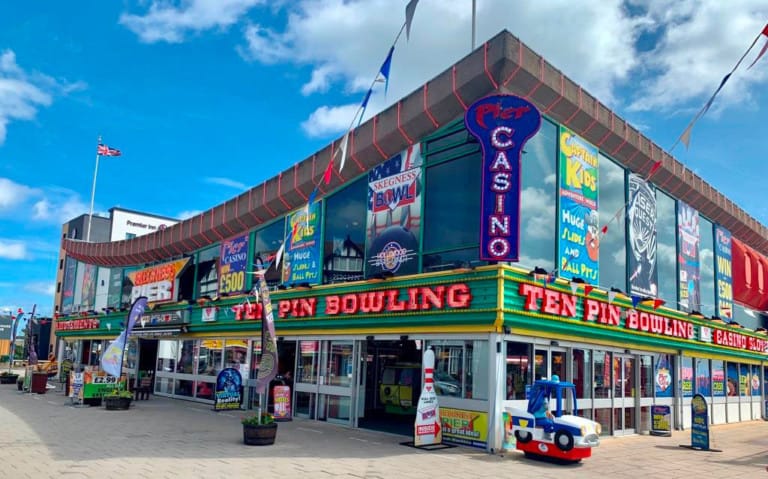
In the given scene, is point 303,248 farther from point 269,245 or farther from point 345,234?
point 269,245

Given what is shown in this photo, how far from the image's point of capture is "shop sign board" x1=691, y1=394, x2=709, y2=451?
14.2 metres

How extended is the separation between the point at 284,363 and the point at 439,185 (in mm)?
8115

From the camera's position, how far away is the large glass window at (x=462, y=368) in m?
12.9

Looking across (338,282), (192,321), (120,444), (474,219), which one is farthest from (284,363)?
(474,219)

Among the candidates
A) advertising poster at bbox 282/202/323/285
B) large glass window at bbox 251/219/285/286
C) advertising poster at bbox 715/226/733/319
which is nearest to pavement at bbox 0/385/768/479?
advertising poster at bbox 282/202/323/285

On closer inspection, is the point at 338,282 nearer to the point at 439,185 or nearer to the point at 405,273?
the point at 405,273

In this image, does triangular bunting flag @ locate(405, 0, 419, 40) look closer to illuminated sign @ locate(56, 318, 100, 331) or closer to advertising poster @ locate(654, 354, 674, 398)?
advertising poster @ locate(654, 354, 674, 398)

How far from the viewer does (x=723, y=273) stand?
23.1m

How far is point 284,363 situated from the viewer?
19375 mm

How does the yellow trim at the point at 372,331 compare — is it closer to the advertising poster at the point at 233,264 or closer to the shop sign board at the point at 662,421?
the advertising poster at the point at 233,264

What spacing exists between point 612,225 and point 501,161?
5.49 meters

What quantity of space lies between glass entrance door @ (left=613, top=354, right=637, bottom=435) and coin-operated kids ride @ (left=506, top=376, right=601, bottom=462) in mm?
4699

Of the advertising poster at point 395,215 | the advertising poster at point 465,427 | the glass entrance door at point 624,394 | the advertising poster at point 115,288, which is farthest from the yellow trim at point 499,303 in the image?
the advertising poster at point 115,288

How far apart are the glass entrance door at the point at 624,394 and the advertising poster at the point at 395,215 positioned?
616 cm
